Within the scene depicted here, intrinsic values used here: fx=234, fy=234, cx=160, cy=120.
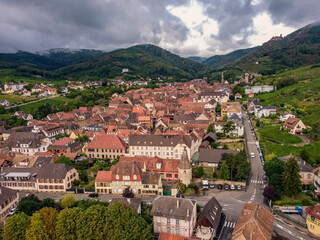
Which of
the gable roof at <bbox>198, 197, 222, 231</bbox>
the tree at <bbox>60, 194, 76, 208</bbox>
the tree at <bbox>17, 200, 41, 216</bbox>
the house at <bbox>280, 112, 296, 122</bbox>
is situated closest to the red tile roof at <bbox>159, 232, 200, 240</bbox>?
the gable roof at <bbox>198, 197, 222, 231</bbox>

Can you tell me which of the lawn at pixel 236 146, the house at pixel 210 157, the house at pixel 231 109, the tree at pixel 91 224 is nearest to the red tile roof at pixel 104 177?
the tree at pixel 91 224

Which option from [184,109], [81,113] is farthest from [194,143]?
[81,113]

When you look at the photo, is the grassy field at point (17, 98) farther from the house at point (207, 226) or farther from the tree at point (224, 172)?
the house at point (207, 226)

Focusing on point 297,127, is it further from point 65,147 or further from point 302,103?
point 65,147

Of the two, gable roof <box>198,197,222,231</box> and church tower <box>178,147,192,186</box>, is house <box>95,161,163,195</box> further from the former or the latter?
Answer: gable roof <box>198,197,222,231</box>

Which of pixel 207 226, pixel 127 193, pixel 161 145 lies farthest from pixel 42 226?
pixel 161 145

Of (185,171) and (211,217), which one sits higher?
(185,171)
